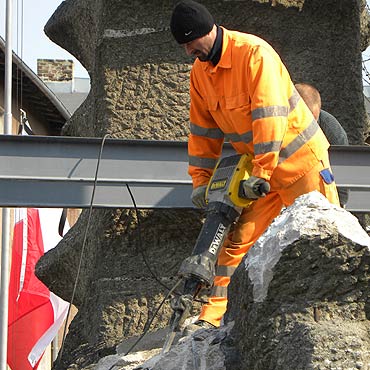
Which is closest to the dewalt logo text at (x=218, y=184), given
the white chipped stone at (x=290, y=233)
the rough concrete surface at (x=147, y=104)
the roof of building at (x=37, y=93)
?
the rough concrete surface at (x=147, y=104)

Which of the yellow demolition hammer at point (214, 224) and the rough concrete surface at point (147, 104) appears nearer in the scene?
the yellow demolition hammer at point (214, 224)

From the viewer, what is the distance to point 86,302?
6.87 metres

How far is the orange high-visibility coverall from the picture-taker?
17.6ft

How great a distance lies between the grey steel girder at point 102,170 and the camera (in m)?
6.72

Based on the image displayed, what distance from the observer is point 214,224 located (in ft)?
17.7

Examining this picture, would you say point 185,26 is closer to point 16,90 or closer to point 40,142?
point 40,142

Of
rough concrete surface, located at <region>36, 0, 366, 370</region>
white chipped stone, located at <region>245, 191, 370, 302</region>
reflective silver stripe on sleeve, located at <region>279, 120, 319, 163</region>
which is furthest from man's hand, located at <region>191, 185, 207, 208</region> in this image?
white chipped stone, located at <region>245, 191, 370, 302</region>

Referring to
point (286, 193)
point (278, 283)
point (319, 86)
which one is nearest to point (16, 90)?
point (319, 86)

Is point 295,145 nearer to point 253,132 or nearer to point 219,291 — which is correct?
point 253,132

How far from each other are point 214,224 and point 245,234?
27 centimetres

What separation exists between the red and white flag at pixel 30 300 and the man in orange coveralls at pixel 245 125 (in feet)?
28.9

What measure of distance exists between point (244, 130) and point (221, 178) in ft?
0.76

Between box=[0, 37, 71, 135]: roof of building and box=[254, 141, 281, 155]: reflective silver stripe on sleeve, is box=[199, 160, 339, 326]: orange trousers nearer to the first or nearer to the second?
box=[254, 141, 281, 155]: reflective silver stripe on sleeve

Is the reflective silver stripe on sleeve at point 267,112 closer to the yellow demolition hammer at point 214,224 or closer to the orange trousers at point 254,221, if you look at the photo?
the yellow demolition hammer at point 214,224
